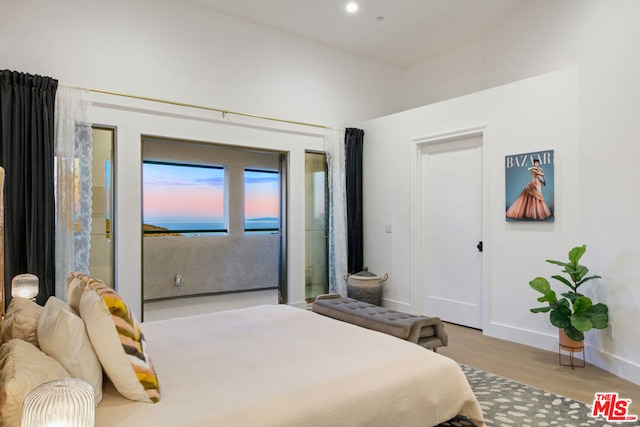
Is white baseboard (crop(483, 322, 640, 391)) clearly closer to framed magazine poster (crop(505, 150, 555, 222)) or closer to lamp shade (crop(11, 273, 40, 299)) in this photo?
framed magazine poster (crop(505, 150, 555, 222))

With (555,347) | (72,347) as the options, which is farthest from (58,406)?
(555,347)

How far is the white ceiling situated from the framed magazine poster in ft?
6.01

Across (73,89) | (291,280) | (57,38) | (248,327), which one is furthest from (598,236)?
(57,38)

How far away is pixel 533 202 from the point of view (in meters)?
4.00

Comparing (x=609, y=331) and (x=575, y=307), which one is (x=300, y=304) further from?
(x=609, y=331)

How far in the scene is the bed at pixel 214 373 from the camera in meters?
1.49

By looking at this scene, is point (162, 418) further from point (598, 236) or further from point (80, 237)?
point (598, 236)

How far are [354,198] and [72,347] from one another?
4.56 m

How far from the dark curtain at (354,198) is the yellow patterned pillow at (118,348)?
4.24 meters

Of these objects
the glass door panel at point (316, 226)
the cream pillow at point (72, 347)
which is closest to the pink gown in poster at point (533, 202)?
the glass door panel at point (316, 226)

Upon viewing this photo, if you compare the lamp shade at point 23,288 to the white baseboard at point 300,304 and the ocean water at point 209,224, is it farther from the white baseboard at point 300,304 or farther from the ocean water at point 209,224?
the ocean water at point 209,224

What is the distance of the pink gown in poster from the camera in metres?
3.94

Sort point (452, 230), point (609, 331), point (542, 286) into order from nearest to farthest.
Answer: point (609, 331)
point (542, 286)
point (452, 230)

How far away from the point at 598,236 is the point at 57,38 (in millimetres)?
5012
